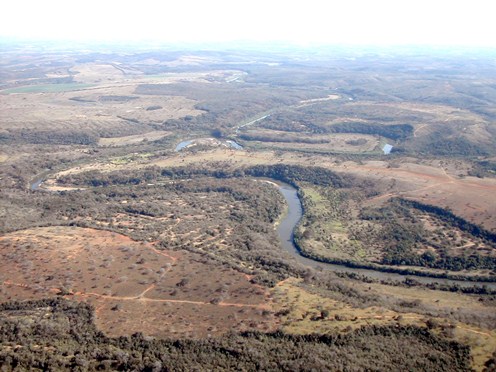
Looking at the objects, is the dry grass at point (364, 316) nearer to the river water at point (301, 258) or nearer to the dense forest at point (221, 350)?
the dense forest at point (221, 350)

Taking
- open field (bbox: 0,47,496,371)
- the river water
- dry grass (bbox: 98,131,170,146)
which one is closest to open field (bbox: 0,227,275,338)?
open field (bbox: 0,47,496,371)

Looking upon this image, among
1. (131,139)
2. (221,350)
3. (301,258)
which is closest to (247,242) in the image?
(301,258)

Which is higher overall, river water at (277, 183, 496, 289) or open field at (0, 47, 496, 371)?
open field at (0, 47, 496, 371)

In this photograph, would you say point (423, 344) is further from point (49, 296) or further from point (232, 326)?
point (49, 296)

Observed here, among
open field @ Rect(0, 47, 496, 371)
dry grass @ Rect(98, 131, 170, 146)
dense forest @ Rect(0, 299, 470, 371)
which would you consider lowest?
dry grass @ Rect(98, 131, 170, 146)

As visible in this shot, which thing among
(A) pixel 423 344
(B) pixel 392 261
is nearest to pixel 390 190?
(B) pixel 392 261

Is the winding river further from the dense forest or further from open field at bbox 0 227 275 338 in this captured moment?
the dense forest

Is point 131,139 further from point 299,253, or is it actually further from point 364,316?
point 364,316

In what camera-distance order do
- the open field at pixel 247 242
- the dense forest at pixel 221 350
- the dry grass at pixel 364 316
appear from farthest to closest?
the open field at pixel 247 242
the dry grass at pixel 364 316
the dense forest at pixel 221 350

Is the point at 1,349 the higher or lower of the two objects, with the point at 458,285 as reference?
higher

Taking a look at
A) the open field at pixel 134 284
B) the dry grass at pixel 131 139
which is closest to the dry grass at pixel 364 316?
the open field at pixel 134 284

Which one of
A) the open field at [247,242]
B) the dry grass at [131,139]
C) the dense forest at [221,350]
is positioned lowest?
the dry grass at [131,139]
